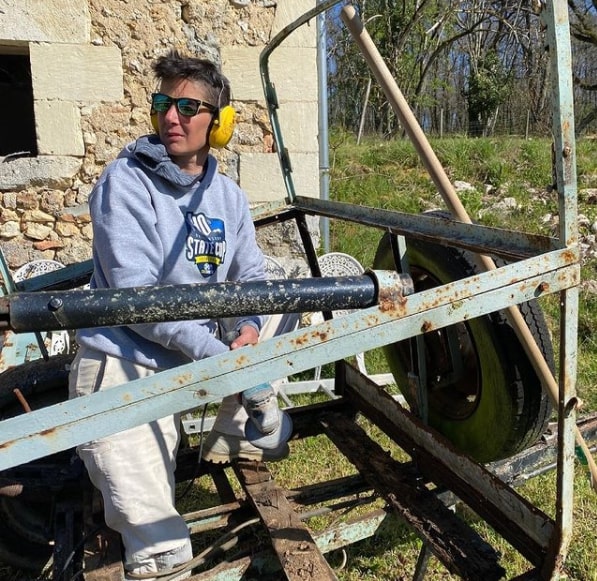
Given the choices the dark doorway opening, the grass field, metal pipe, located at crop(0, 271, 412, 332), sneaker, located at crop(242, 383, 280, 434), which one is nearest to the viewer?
metal pipe, located at crop(0, 271, 412, 332)

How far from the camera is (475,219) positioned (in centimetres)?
618

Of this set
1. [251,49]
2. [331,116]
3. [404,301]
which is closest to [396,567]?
[404,301]

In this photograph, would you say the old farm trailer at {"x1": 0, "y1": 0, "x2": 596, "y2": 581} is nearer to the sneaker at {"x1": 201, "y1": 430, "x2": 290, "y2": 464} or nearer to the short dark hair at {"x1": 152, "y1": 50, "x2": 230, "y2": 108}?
the sneaker at {"x1": 201, "y1": 430, "x2": 290, "y2": 464}

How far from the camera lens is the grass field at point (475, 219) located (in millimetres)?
2439

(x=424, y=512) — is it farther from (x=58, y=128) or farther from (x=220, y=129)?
(x=58, y=128)

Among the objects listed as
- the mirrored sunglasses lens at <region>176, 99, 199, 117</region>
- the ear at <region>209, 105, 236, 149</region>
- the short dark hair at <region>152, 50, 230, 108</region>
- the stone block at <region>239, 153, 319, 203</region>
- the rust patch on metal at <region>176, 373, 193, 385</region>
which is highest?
the short dark hair at <region>152, 50, 230, 108</region>

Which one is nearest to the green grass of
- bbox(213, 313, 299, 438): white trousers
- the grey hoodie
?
bbox(213, 313, 299, 438): white trousers

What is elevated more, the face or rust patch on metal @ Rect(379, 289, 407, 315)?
the face

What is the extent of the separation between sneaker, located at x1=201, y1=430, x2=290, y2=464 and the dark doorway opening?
197 inches

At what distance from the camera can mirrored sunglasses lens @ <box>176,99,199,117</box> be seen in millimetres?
1978

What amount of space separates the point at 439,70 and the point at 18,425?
20238mm

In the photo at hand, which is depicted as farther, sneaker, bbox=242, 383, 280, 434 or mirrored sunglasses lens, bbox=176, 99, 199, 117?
mirrored sunglasses lens, bbox=176, 99, 199, 117

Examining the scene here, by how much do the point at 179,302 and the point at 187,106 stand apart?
111cm

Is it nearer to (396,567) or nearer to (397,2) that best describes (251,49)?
(396,567)
